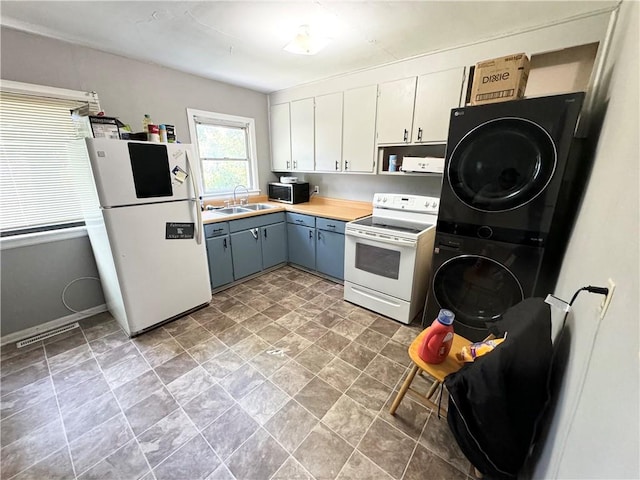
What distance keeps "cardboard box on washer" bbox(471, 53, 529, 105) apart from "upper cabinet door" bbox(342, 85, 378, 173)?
117 centimetres

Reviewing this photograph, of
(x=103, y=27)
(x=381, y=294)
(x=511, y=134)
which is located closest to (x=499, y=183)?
(x=511, y=134)

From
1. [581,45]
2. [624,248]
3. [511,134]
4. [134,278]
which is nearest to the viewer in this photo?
[624,248]

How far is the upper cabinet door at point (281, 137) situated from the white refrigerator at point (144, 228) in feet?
5.44

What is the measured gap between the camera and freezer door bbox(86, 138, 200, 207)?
1.85 metres

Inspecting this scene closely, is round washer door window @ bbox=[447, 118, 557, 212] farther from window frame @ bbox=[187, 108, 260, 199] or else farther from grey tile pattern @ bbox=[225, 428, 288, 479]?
window frame @ bbox=[187, 108, 260, 199]

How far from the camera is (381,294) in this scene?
2527 mm

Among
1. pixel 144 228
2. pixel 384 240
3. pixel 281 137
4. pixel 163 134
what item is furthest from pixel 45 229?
pixel 384 240

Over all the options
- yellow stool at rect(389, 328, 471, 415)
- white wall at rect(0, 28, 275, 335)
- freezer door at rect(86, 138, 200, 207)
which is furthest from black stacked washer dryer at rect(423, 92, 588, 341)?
white wall at rect(0, 28, 275, 335)

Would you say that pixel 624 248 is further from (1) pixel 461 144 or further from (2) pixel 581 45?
(2) pixel 581 45

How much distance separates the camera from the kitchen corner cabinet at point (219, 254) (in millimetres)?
2789

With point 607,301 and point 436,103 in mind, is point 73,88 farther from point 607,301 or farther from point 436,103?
point 607,301

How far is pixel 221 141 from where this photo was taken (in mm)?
3465

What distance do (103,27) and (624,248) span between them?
3.18m

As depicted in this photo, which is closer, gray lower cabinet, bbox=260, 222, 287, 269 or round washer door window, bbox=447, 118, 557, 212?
round washer door window, bbox=447, 118, 557, 212
